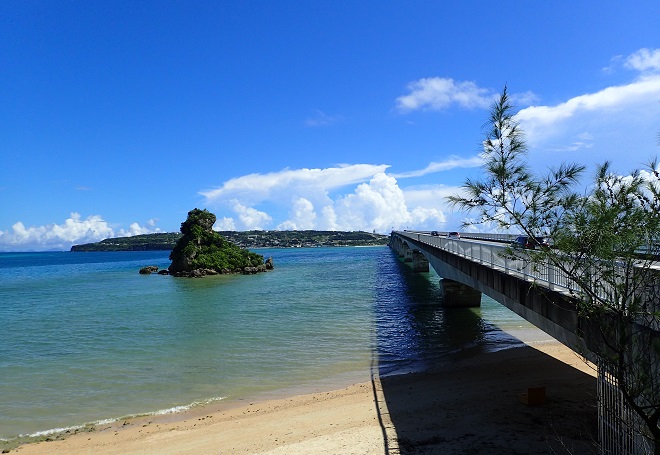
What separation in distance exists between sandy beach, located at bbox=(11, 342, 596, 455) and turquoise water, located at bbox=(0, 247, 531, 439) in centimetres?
149

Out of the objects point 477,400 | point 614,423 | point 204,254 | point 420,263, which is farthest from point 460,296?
point 204,254

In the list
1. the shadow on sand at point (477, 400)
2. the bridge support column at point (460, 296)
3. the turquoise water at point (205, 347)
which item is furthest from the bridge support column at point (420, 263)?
the shadow on sand at point (477, 400)

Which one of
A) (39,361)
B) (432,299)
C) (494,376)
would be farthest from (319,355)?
(432,299)

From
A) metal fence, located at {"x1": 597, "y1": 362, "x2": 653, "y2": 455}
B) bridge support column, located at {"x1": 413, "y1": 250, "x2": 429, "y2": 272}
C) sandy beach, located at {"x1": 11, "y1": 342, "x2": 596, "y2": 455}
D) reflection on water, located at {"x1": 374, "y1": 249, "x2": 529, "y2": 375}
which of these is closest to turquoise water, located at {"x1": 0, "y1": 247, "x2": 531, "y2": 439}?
reflection on water, located at {"x1": 374, "y1": 249, "x2": 529, "y2": 375}

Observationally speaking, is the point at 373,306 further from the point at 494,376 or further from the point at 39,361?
the point at 39,361

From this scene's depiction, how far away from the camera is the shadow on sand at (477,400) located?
28.7 ft

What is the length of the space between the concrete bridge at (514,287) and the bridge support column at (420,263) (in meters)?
30.9

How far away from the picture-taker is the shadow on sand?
873cm

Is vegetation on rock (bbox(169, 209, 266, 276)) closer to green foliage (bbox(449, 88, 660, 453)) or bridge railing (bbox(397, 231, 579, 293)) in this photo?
bridge railing (bbox(397, 231, 579, 293))

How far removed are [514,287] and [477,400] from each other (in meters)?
3.48

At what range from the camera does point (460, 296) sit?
28.1 m

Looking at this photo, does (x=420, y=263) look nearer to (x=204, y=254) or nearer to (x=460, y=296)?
(x=460, y=296)

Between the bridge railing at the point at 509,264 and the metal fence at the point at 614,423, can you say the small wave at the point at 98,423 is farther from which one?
the metal fence at the point at 614,423

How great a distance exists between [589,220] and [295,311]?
26.1 m
